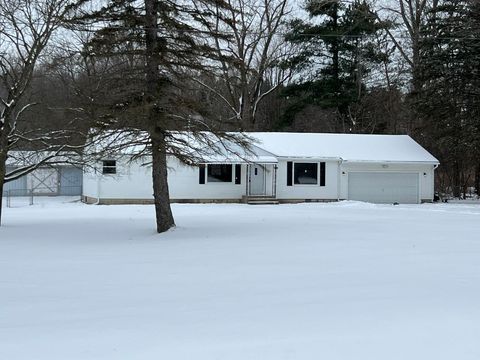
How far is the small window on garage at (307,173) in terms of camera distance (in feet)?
105

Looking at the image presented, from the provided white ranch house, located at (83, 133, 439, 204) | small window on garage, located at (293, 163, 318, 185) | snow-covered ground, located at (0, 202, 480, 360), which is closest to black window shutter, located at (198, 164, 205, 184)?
white ranch house, located at (83, 133, 439, 204)

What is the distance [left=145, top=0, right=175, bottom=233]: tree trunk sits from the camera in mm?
14766

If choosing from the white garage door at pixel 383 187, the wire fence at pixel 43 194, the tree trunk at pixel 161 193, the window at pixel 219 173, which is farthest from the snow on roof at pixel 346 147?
the tree trunk at pixel 161 193

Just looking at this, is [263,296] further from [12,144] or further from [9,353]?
[12,144]

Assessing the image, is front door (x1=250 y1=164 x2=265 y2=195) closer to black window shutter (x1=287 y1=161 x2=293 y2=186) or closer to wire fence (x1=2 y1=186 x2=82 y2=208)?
black window shutter (x1=287 y1=161 x2=293 y2=186)

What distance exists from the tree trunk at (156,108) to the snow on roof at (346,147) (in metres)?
15.4

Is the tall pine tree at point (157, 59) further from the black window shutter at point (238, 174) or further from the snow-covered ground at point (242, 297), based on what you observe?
the black window shutter at point (238, 174)

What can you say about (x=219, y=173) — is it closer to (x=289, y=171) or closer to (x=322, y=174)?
(x=289, y=171)

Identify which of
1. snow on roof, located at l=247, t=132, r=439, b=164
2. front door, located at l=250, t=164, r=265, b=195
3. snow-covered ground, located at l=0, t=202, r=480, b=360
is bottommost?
snow-covered ground, located at l=0, t=202, r=480, b=360

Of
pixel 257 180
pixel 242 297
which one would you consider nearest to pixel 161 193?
pixel 242 297

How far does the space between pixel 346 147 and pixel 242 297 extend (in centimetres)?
2734

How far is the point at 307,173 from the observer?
32.2 meters

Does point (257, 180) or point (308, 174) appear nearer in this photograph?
point (257, 180)

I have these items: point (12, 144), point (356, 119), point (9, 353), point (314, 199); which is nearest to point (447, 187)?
point (356, 119)
